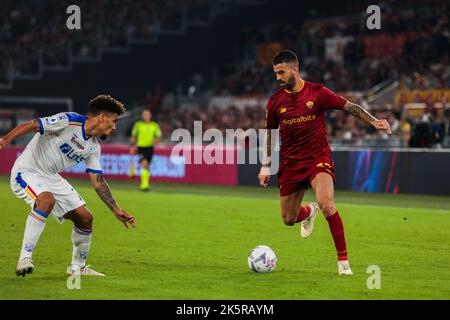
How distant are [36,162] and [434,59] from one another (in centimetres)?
2413

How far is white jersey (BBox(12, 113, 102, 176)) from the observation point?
980 centimetres

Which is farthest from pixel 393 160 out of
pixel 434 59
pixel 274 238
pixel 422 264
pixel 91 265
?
pixel 91 265

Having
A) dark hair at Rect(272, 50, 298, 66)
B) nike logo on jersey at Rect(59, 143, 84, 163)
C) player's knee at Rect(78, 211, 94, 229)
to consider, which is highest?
dark hair at Rect(272, 50, 298, 66)

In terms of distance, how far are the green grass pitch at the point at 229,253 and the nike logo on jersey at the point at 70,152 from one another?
1.34 meters

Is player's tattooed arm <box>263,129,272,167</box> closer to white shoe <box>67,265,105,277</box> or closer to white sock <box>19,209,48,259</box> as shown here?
white shoe <box>67,265,105,277</box>

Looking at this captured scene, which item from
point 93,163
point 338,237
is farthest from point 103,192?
point 338,237

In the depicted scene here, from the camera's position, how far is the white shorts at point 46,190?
973 centimetres

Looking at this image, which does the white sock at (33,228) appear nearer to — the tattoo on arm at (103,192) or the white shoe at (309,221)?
the tattoo on arm at (103,192)

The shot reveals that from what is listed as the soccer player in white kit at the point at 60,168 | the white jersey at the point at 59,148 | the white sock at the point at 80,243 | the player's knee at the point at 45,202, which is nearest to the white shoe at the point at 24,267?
the soccer player in white kit at the point at 60,168

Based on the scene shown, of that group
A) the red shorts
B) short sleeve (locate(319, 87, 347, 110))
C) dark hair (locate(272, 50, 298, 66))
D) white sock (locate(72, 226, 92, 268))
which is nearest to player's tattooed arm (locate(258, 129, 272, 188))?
the red shorts

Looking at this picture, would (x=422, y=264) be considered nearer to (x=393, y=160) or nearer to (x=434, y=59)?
(x=393, y=160)

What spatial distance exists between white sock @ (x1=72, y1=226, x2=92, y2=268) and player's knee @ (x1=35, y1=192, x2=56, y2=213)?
48cm

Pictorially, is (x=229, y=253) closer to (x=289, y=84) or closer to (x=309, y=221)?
(x=309, y=221)

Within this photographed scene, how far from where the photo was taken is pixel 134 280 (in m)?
9.71
